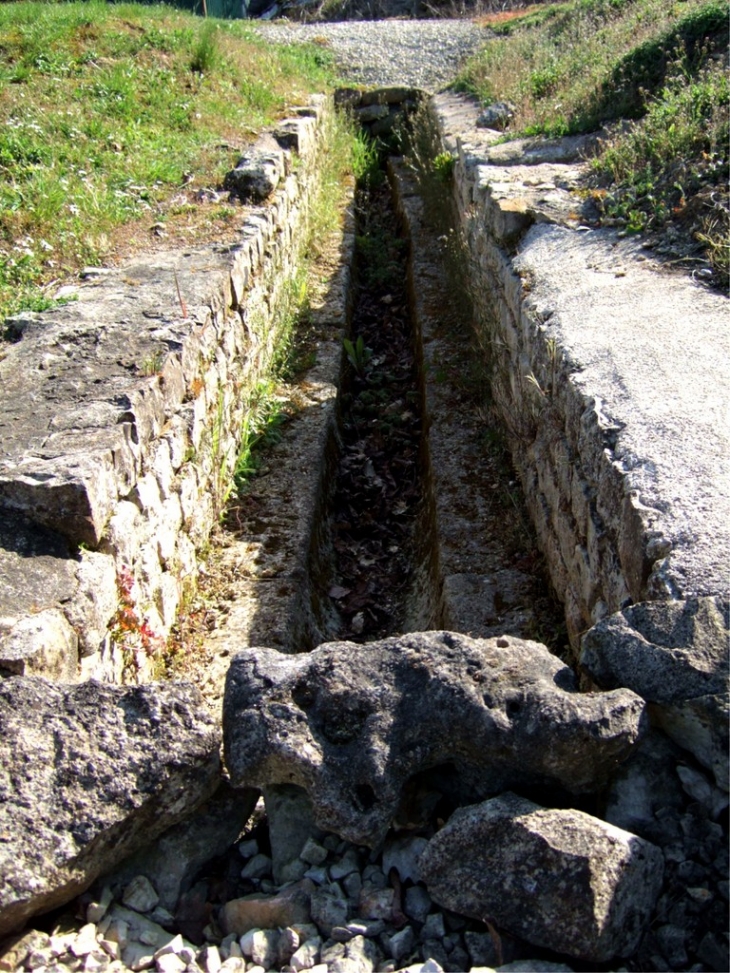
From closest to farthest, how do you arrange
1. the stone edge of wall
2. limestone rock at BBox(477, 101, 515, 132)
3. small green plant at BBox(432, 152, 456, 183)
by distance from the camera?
the stone edge of wall, small green plant at BBox(432, 152, 456, 183), limestone rock at BBox(477, 101, 515, 132)

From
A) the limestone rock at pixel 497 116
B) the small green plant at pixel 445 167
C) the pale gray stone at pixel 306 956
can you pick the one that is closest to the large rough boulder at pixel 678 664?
the pale gray stone at pixel 306 956

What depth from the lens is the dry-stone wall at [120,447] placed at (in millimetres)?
2924

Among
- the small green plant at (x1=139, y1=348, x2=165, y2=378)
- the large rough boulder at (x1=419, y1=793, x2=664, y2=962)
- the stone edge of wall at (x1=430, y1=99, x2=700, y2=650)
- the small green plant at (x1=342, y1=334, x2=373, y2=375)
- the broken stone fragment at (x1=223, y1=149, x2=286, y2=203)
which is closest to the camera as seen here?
the large rough boulder at (x1=419, y1=793, x2=664, y2=962)

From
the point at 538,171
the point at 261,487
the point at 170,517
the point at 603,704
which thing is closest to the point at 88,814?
the point at 603,704

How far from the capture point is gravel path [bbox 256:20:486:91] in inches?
562

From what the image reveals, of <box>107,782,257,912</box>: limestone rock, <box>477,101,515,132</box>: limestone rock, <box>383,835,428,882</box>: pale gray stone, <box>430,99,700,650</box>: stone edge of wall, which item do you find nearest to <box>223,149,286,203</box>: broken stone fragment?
<box>430,99,700,650</box>: stone edge of wall

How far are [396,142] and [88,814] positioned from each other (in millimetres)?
11443

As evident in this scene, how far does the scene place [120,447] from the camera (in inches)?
130

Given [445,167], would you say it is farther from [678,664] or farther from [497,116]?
[678,664]

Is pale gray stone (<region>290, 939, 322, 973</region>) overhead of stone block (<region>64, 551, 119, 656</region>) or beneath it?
beneath

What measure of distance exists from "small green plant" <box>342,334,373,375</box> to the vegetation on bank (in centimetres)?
195

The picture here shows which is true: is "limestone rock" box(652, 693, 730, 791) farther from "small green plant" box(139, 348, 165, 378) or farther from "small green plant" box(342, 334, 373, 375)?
"small green plant" box(342, 334, 373, 375)

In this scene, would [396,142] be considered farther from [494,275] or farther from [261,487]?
[261,487]

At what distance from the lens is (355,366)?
6.59 m
